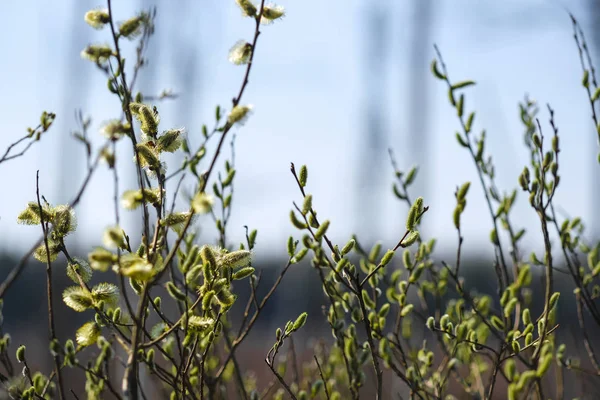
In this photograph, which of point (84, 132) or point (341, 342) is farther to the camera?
point (341, 342)

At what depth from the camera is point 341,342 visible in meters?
1.55

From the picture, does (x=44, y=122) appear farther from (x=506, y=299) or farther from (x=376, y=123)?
(x=376, y=123)

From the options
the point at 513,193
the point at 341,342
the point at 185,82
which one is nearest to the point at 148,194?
the point at 341,342

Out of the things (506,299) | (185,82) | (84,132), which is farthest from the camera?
(185,82)

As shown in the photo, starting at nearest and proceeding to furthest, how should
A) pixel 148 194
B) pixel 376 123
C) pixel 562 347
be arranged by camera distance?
pixel 148 194
pixel 562 347
pixel 376 123

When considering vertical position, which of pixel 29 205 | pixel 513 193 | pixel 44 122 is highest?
pixel 44 122

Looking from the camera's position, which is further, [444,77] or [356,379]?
[444,77]

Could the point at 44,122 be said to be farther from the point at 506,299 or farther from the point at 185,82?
the point at 185,82

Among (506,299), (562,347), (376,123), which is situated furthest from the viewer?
(376,123)

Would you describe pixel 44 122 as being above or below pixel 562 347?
above

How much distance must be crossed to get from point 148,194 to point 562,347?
1.27m

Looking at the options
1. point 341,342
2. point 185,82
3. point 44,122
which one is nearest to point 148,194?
point 44,122

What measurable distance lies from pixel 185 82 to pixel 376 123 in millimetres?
2664

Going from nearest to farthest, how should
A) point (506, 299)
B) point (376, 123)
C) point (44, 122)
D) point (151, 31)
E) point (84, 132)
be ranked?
point (84, 132), point (151, 31), point (44, 122), point (506, 299), point (376, 123)
